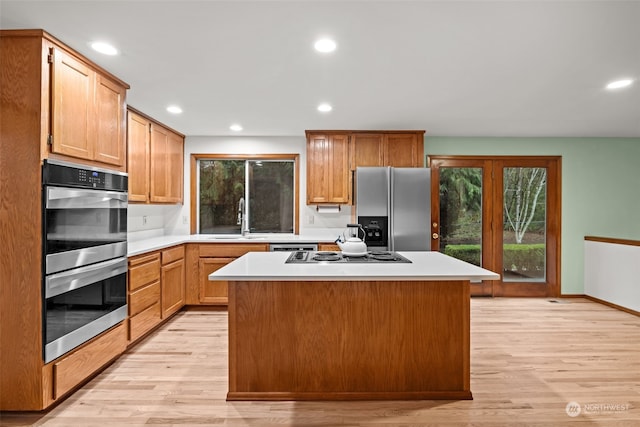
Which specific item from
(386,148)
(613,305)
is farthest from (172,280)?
(613,305)

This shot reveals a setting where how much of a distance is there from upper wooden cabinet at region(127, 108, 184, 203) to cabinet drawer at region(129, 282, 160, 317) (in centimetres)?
93

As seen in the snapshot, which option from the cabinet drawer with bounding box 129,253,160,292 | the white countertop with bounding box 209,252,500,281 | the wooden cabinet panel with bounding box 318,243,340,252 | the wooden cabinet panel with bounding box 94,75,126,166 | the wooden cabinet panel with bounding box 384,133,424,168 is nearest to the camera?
the white countertop with bounding box 209,252,500,281

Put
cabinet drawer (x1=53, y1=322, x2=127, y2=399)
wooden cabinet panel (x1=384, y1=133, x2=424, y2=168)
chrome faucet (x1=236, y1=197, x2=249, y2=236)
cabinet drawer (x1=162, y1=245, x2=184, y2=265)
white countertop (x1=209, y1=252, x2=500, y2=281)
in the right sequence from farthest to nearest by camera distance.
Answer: chrome faucet (x1=236, y1=197, x2=249, y2=236), wooden cabinet panel (x1=384, y1=133, x2=424, y2=168), cabinet drawer (x1=162, y1=245, x2=184, y2=265), cabinet drawer (x1=53, y1=322, x2=127, y2=399), white countertop (x1=209, y1=252, x2=500, y2=281)

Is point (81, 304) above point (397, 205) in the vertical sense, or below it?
below

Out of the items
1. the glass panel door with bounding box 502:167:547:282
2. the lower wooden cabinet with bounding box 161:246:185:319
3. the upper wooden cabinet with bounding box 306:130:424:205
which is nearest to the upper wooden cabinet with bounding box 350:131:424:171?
the upper wooden cabinet with bounding box 306:130:424:205

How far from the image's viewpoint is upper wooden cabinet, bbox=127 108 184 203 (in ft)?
12.0

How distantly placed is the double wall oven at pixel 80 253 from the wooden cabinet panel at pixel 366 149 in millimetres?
2688

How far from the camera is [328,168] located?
459 centimetres

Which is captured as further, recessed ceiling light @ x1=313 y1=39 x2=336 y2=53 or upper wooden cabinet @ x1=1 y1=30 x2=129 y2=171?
recessed ceiling light @ x1=313 y1=39 x2=336 y2=53

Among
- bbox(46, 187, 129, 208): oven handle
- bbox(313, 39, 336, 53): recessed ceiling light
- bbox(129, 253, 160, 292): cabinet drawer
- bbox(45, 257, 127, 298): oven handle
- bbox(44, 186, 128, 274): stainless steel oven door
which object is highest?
bbox(313, 39, 336, 53): recessed ceiling light

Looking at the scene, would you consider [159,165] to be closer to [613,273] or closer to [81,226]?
[81,226]

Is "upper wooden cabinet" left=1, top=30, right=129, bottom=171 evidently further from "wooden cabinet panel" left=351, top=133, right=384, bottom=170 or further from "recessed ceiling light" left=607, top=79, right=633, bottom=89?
"recessed ceiling light" left=607, top=79, right=633, bottom=89

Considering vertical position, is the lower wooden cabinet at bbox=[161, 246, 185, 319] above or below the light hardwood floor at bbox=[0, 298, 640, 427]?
above

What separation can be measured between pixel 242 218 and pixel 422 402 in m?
3.48
